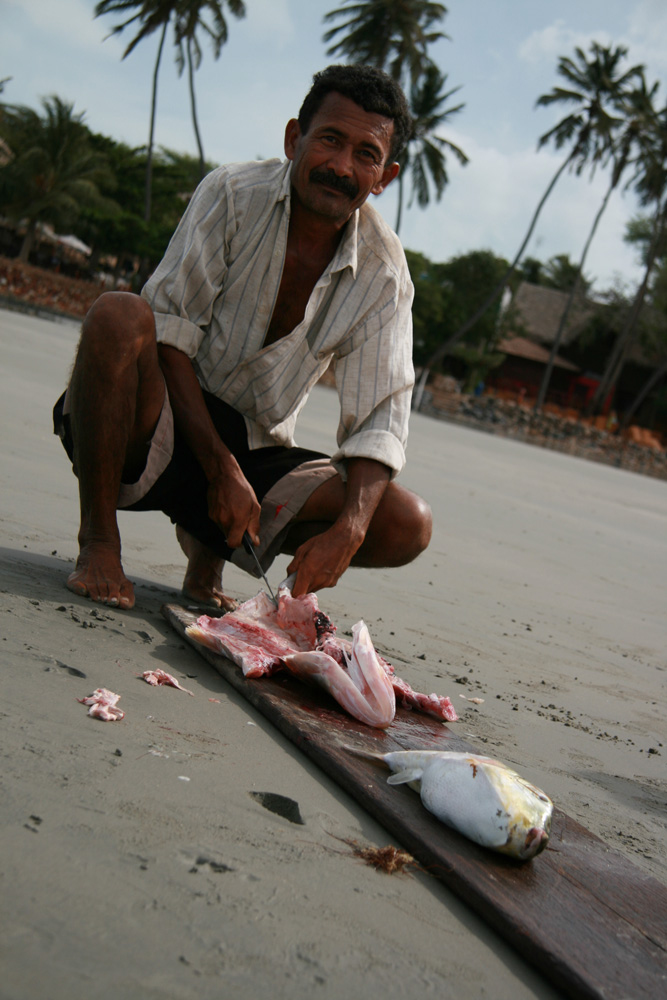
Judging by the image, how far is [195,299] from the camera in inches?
113

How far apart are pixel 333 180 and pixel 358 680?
59.3 inches

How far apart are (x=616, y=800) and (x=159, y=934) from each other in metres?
1.47

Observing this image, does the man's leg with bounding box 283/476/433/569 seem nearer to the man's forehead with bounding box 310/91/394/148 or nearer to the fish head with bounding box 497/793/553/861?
the man's forehead with bounding box 310/91/394/148

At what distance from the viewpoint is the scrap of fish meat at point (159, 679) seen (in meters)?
2.13

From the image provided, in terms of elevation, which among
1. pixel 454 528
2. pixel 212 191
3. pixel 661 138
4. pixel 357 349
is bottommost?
pixel 454 528

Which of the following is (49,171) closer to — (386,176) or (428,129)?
(428,129)

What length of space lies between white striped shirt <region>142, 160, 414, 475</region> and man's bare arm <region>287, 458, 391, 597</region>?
5 cm

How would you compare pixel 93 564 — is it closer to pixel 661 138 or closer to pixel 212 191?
pixel 212 191

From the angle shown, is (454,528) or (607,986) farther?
(454,528)

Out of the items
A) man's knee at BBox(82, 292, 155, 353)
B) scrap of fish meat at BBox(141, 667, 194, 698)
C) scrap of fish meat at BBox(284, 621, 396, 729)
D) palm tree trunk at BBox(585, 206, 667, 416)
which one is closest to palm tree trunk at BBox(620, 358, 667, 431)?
palm tree trunk at BBox(585, 206, 667, 416)

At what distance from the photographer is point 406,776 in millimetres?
1854

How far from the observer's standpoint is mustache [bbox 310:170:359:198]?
2.82 meters

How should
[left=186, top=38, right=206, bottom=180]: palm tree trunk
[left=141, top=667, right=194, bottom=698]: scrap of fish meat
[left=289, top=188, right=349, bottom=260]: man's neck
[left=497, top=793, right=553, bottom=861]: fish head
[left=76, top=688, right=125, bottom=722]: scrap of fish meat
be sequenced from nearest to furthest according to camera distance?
[left=497, top=793, right=553, bottom=861]: fish head, [left=76, top=688, right=125, bottom=722]: scrap of fish meat, [left=141, top=667, right=194, bottom=698]: scrap of fish meat, [left=289, top=188, right=349, bottom=260]: man's neck, [left=186, top=38, right=206, bottom=180]: palm tree trunk

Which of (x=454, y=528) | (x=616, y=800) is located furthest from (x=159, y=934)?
(x=454, y=528)
